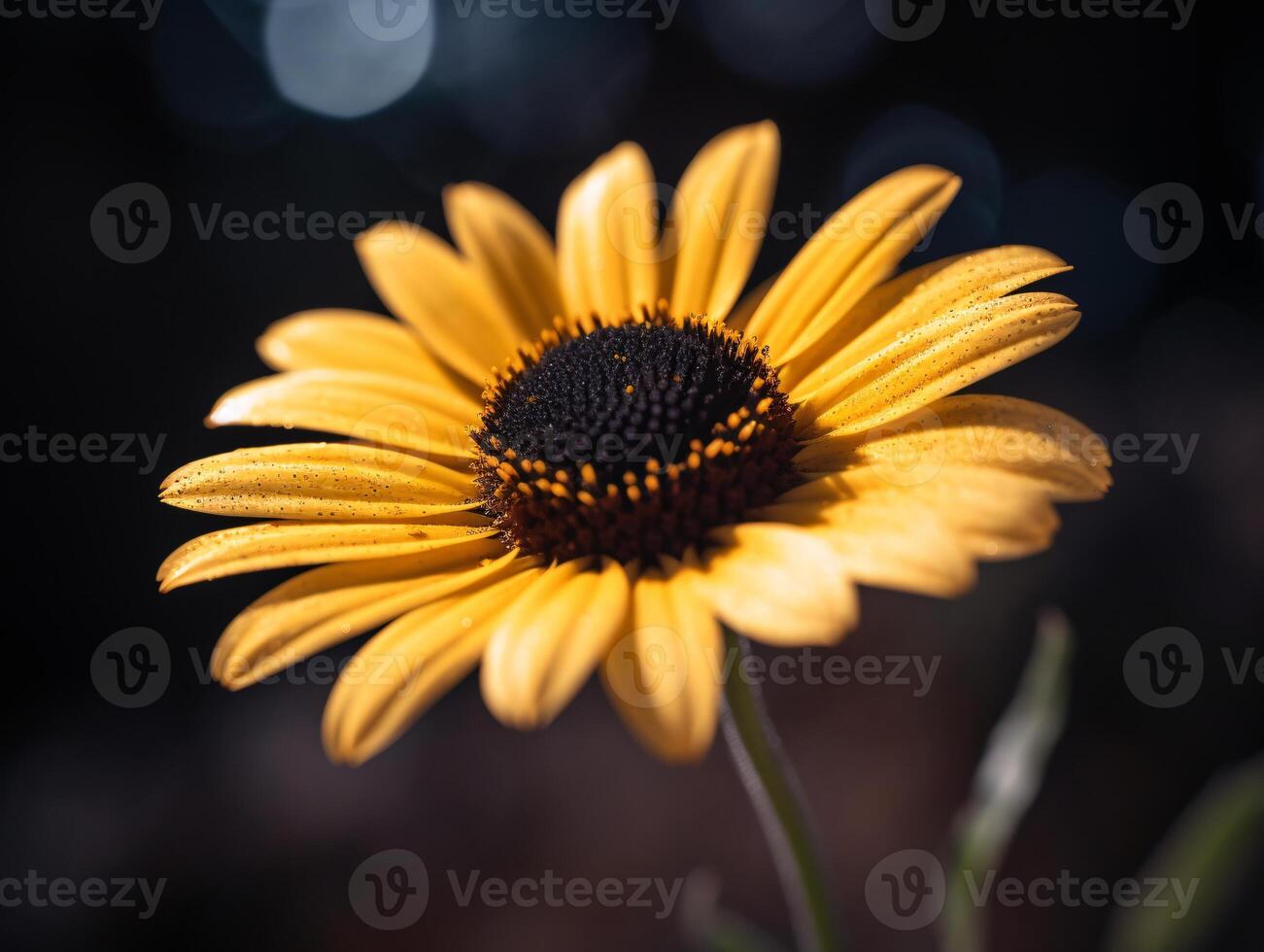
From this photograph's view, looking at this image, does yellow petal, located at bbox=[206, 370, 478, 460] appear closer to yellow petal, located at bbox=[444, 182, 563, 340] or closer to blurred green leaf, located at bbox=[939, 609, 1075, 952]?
yellow petal, located at bbox=[444, 182, 563, 340]

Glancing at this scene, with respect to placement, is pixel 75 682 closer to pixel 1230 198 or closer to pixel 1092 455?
pixel 1092 455

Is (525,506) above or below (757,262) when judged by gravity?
below

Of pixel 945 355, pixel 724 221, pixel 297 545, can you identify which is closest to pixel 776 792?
pixel 945 355

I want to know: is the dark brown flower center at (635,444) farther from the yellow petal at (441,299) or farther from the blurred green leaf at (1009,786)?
the blurred green leaf at (1009,786)

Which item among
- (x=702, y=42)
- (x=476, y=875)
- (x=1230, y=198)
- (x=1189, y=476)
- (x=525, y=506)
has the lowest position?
(x=476, y=875)

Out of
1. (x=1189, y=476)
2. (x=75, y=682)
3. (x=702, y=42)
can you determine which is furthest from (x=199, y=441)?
(x=1189, y=476)

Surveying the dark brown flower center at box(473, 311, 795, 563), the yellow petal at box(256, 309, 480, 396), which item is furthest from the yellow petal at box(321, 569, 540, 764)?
the yellow petal at box(256, 309, 480, 396)
